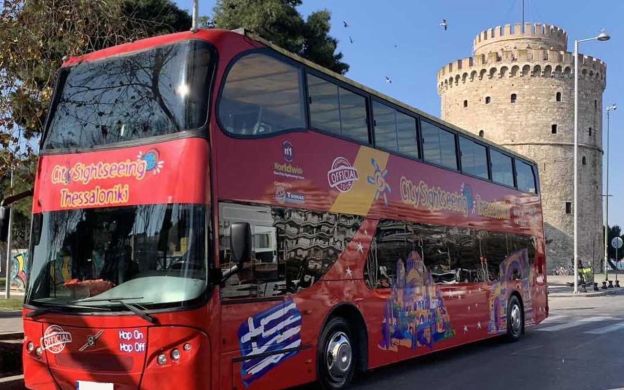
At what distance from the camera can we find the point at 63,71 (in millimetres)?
6957

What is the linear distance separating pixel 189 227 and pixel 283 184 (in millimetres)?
1455

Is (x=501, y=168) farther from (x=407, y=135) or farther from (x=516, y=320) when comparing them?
(x=407, y=135)

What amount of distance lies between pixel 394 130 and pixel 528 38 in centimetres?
5573

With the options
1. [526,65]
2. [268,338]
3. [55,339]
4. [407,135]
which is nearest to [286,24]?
[407,135]

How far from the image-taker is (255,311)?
6262 millimetres

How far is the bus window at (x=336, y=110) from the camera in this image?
7.70 metres

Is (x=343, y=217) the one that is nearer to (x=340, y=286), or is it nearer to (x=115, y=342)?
(x=340, y=286)

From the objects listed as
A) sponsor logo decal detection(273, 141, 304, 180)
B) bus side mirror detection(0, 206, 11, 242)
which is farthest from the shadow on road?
bus side mirror detection(0, 206, 11, 242)

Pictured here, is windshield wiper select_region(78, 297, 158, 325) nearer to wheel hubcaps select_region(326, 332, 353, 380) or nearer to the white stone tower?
wheel hubcaps select_region(326, 332, 353, 380)

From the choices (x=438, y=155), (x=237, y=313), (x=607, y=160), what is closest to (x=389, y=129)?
(x=438, y=155)

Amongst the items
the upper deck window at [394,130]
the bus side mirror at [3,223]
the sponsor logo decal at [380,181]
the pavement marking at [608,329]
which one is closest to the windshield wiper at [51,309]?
the bus side mirror at [3,223]

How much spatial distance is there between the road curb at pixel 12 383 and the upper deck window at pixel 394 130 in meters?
5.40

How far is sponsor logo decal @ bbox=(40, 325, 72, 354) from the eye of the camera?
5.88 meters

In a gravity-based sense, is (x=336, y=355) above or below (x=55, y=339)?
below
